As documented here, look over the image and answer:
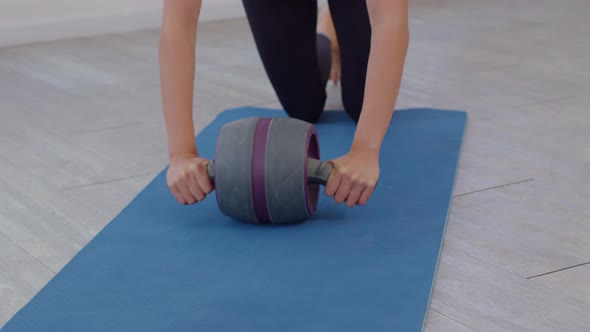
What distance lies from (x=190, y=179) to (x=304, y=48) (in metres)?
0.85

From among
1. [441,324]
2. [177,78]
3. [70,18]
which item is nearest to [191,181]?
[177,78]

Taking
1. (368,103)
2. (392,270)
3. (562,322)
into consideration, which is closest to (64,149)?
(368,103)

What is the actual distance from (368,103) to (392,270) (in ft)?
1.22

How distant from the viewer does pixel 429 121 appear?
2.37 meters

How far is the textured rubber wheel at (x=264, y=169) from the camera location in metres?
1.57

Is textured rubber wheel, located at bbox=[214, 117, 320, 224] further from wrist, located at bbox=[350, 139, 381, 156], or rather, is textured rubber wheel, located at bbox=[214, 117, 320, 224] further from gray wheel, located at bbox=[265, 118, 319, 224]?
wrist, located at bbox=[350, 139, 381, 156]

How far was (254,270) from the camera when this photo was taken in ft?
4.87

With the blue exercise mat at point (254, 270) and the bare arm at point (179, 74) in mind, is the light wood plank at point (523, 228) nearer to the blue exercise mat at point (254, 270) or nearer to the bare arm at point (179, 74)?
the blue exercise mat at point (254, 270)

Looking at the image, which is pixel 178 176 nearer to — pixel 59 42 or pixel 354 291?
pixel 354 291

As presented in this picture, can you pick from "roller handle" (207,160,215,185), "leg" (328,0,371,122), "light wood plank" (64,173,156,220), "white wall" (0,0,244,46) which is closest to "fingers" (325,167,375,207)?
"roller handle" (207,160,215,185)

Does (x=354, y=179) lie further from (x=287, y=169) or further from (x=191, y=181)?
(x=191, y=181)

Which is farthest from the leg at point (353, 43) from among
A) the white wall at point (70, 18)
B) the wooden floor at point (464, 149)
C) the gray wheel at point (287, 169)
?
the white wall at point (70, 18)

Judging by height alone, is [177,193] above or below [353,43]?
below

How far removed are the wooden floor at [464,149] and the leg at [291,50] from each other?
1.07 feet
